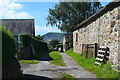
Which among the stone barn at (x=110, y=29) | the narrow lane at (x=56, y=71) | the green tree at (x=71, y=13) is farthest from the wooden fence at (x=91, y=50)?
the green tree at (x=71, y=13)

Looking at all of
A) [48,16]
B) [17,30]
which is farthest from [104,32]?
[48,16]

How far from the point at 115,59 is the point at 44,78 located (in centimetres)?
299

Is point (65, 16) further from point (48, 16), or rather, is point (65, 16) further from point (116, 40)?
point (116, 40)

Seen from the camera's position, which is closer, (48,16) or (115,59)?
(115,59)

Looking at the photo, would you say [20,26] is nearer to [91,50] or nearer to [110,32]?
[91,50]

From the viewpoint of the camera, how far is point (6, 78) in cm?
507

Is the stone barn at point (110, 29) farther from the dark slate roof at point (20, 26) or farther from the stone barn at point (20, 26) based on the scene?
the dark slate roof at point (20, 26)

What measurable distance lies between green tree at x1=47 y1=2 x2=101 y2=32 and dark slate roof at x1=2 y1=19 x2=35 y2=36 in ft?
23.6

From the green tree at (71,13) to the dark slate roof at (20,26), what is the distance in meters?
7.21

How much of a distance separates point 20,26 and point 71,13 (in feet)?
34.6

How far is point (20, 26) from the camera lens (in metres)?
26.7

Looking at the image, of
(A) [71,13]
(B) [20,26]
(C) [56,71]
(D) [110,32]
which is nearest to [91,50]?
(D) [110,32]

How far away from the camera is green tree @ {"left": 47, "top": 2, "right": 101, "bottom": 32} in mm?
32031

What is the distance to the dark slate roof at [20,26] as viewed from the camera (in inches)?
1007
